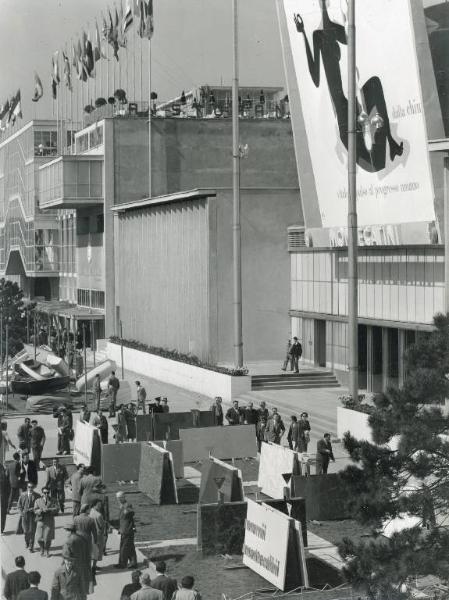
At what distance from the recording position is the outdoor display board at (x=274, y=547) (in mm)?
18281

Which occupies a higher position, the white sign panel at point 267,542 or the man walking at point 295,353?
the man walking at point 295,353

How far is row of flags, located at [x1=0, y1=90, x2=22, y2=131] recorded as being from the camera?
70.6 meters

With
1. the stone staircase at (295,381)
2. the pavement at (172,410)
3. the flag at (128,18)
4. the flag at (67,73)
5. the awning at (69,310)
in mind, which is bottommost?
the pavement at (172,410)

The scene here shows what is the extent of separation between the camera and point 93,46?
64562 millimetres

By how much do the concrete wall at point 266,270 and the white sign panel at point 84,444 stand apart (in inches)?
872

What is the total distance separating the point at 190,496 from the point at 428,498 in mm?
13118

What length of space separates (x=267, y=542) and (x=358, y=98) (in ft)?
77.9

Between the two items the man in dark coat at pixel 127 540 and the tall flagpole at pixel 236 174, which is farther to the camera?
the tall flagpole at pixel 236 174

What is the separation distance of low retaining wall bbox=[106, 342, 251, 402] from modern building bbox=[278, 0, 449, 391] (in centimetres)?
474

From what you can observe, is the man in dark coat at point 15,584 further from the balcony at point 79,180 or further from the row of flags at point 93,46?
the balcony at point 79,180

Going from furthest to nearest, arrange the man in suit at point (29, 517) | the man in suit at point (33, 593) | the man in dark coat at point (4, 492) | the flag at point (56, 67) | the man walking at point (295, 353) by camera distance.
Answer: the flag at point (56, 67) → the man walking at point (295, 353) → the man in dark coat at point (4, 492) → the man in suit at point (29, 517) → the man in suit at point (33, 593)

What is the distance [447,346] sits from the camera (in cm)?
1463

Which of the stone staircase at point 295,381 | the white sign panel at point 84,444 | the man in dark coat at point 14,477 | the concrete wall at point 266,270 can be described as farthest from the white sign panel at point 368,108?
the man in dark coat at point 14,477

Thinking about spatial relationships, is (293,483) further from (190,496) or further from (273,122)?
(273,122)
